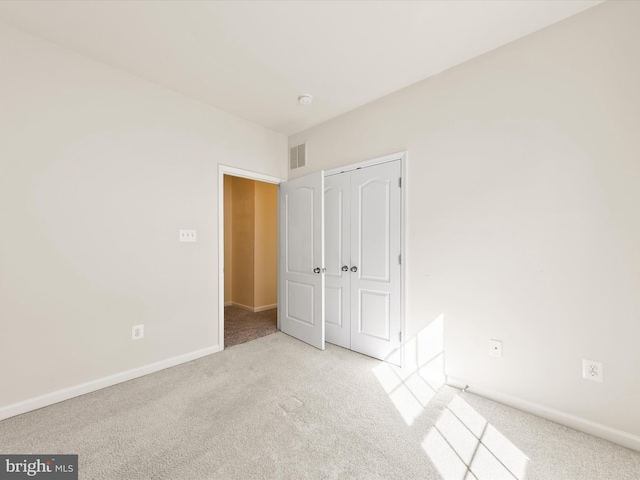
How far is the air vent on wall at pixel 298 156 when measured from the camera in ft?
11.8

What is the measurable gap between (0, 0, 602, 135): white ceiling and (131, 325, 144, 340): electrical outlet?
230 centimetres

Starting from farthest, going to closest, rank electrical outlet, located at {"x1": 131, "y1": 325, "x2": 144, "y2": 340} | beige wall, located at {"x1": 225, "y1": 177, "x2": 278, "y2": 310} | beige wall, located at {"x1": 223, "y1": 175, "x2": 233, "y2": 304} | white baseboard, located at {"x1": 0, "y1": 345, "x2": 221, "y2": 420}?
beige wall, located at {"x1": 223, "y1": 175, "x2": 233, "y2": 304}
beige wall, located at {"x1": 225, "y1": 177, "x2": 278, "y2": 310}
electrical outlet, located at {"x1": 131, "y1": 325, "x2": 144, "y2": 340}
white baseboard, located at {"x1": 0, "y1": 345, "x2": 221, "y2": 420}

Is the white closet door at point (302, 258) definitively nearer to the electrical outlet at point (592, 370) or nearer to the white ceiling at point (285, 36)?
the white ceiling at point (285, 36)

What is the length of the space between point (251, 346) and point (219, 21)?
10.0 feet

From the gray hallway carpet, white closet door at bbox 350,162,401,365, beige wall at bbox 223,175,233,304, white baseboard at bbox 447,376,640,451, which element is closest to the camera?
white baseboard at bbox 447,376,640,451

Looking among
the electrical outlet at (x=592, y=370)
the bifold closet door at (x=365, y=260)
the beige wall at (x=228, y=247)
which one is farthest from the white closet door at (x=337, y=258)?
the beige wall at (x=228, y=247)

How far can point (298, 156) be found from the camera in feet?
12.0

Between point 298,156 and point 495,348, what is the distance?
301 centimetres

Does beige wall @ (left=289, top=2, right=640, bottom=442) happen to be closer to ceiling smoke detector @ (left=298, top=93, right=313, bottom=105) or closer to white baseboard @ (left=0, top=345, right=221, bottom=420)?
ceiling smoke detector @ (left=298, top=93, right=313, bottom=105)

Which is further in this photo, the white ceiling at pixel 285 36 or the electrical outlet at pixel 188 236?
the electrical outlet at pixel 188 236

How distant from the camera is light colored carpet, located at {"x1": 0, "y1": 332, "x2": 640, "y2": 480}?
146 cm

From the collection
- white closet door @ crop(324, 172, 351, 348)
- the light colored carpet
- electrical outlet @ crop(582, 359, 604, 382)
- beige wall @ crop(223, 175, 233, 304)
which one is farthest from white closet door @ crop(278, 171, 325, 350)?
electrical outlet @ crop(582, 359, 604, 382)

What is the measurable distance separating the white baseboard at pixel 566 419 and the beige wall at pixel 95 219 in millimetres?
2694

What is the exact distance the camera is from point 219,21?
1.83 meters
